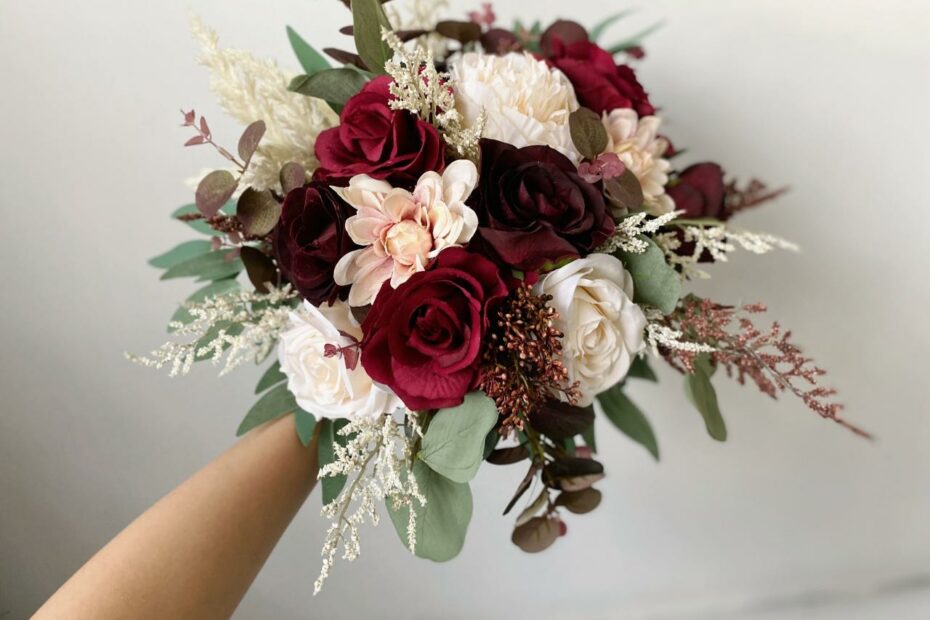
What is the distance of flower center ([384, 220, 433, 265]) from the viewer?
1.82ft

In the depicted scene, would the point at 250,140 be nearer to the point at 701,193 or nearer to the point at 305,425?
the point at 305,425

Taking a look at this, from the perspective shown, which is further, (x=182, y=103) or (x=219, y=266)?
(x=182, y=103)

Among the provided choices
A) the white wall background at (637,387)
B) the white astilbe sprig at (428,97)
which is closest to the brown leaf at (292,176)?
the white astilbe sprig at (428,97)

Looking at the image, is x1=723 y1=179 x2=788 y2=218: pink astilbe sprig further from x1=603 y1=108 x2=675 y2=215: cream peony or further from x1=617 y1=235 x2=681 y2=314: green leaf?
x1=617 y1=235 x2=681 y2=314: green leaf

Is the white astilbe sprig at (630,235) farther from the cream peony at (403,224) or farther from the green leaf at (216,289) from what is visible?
the green leaf at (216,289)

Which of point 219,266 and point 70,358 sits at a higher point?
point 219,266

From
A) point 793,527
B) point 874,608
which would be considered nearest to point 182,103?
point 793,527

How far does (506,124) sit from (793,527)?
3.23ft

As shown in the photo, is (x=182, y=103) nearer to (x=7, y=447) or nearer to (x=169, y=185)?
(x=169, y=185)

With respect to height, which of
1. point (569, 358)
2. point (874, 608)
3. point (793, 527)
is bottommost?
point (874, 608)

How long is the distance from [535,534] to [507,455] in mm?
100

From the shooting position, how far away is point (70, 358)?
3.24 feet

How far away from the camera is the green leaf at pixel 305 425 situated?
713 millimetres

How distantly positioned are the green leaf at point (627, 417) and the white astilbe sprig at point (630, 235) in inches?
13.0
